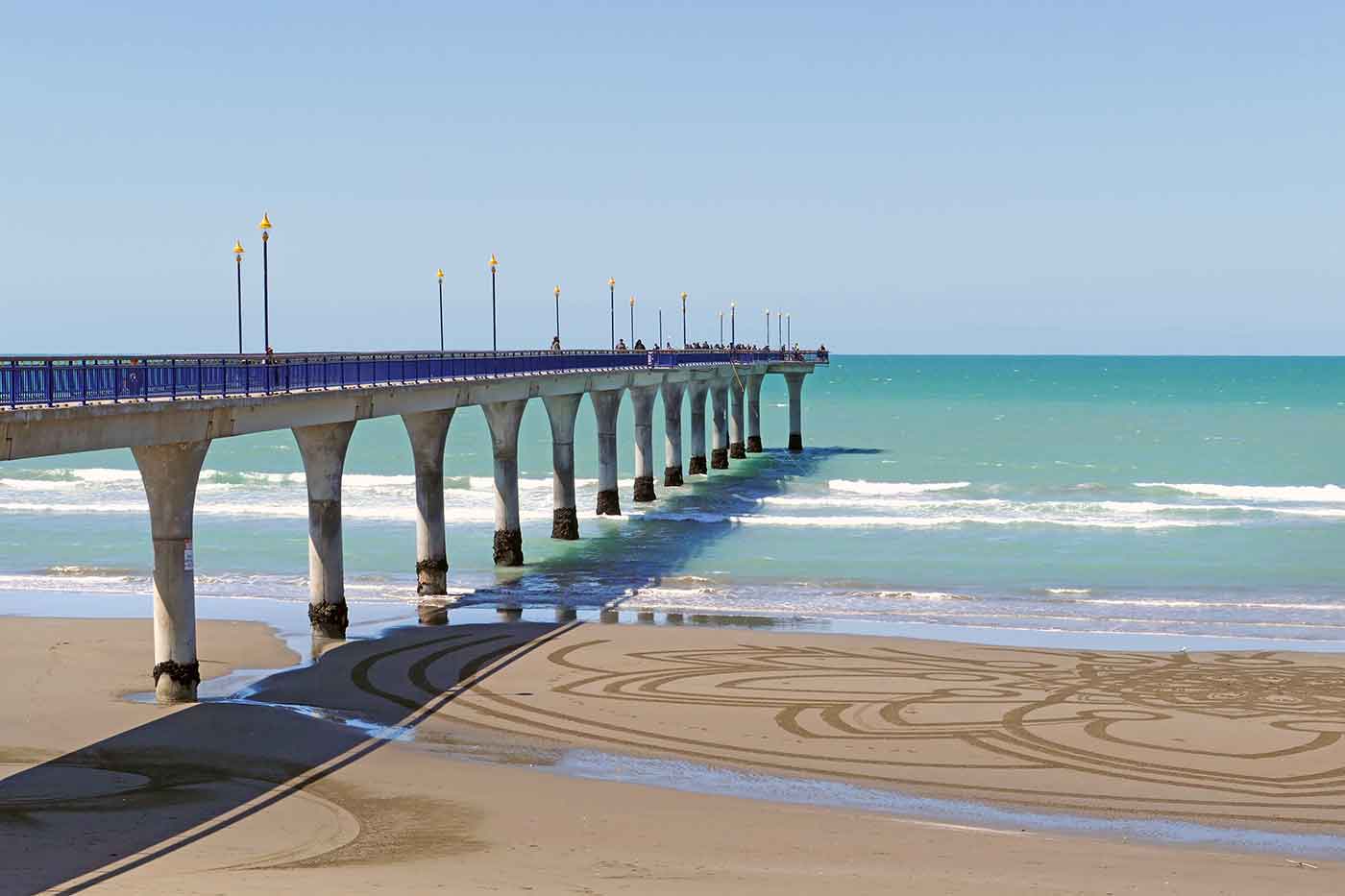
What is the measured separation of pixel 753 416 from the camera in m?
96.0

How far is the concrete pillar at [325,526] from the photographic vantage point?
32.3m

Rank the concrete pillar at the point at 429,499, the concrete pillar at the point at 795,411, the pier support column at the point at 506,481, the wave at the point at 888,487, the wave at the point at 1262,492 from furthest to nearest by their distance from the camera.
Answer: the concrete pillar at the point at 795,411, the wave at the point at 888,487, the wave at the point at 1262,492, the pier support column at the point at 506,481, the concrete pillar at the point at 429,499

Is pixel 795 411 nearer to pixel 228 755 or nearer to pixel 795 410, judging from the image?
pixel 795 410

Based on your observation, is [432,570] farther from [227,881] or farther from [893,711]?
[227,881]

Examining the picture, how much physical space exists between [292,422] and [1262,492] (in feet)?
168

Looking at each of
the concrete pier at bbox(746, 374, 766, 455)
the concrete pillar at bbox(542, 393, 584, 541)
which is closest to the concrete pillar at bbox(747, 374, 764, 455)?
the concrete pier at bbox(746, 374, 766, 455)

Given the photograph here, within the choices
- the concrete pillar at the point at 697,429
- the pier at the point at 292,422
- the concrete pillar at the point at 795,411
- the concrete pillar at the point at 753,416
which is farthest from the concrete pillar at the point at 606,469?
the concrete pillar at the point at 795,411

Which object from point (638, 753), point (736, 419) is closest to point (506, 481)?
point (638, 753)

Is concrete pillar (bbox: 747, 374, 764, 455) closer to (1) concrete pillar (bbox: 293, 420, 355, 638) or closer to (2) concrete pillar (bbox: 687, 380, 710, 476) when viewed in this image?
(2) concrete pillar (bbox: 687, 380, 710, 476)

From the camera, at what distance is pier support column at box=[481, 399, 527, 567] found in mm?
44844

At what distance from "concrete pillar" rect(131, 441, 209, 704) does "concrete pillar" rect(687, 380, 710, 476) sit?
5227 cm

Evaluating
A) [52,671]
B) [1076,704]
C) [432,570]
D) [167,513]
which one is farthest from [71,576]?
[1076,704]

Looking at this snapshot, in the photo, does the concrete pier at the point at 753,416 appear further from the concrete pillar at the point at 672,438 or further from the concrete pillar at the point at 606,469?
the concrete pillar at the point at 606,469

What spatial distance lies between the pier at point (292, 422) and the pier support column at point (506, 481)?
0.05 m
